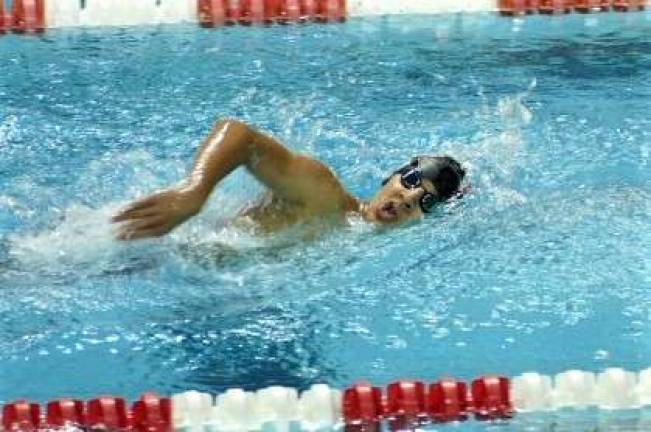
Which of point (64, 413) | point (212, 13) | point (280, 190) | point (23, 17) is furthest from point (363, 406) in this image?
point (23, 17)

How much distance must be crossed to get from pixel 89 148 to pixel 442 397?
223 centimetres

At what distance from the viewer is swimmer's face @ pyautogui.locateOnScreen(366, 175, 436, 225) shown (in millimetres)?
4109

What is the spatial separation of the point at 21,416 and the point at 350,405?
0.73m

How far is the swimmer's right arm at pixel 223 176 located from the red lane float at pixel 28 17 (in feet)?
9.59

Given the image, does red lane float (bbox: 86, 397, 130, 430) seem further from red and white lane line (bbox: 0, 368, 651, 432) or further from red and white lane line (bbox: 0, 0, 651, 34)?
red and white lane line (bbox: 0, 0, 651, 34)

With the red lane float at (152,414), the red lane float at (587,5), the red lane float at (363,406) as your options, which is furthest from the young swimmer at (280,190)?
the red lane float at (587,5)

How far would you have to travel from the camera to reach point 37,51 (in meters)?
6.38

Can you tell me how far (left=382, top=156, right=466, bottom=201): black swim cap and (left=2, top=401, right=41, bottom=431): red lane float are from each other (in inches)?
51.8

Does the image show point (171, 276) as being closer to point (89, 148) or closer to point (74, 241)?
point (74, 241)

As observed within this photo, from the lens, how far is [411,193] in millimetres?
4121

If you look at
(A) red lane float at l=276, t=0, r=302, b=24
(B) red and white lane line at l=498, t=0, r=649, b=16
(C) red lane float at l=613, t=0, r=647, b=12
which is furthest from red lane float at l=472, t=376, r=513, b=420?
(C) red lane float at l=613, t=0, r=647, b=12

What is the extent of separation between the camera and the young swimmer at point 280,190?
356 cm

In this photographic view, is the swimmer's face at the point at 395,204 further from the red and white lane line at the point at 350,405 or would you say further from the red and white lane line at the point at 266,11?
the red and white lane line at the point at 266,11

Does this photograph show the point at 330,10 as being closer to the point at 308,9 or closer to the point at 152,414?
the point at 308,9
